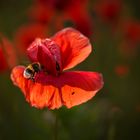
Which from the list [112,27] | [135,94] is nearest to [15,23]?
[112,27]

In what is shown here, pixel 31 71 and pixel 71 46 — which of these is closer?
pixel 31 71

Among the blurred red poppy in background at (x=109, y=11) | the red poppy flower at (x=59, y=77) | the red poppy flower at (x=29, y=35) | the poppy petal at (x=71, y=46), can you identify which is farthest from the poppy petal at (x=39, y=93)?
the blurred red poppy in background at (x=109, y=11)

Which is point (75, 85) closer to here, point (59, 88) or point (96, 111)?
point (59, 88)

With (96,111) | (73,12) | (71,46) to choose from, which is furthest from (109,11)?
(71,46)

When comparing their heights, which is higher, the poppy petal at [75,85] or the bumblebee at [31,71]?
the bumblebee at [31,71]

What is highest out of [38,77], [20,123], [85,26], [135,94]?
[38,77]

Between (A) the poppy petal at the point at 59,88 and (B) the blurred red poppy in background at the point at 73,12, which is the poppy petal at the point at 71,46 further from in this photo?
(B) the blurred red poppy in background at the point at 73,12

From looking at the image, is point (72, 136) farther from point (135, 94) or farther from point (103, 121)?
point (135, 94)
